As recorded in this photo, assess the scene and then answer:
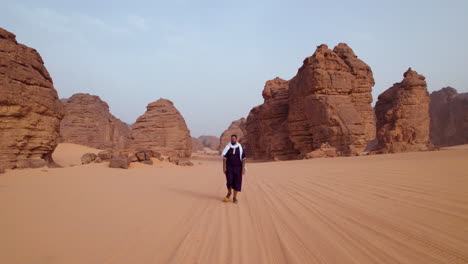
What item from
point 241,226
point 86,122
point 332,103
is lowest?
point 241,226

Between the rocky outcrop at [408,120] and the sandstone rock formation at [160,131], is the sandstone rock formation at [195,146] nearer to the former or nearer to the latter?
the sandstone rock formation at [160,131]

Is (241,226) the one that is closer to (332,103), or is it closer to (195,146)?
(332,103)

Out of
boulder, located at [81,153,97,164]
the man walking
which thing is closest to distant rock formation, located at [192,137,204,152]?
boulder, located at [81,153,97,164]

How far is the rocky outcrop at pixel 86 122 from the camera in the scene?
30.1 metres

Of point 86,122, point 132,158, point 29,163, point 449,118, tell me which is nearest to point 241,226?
point 132,158

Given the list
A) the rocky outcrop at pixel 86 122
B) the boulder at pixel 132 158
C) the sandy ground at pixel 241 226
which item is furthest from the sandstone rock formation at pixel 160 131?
the sandy ground at pixel 241 226

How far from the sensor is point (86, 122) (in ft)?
103

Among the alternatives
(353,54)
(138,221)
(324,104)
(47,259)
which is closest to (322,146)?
(324,104)

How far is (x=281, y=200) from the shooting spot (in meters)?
4.69

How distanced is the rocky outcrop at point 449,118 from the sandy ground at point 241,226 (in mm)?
46310

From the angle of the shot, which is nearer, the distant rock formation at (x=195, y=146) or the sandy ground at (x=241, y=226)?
the sandy ground at (x=241, y=226)

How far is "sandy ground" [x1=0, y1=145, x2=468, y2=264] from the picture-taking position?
223 cm

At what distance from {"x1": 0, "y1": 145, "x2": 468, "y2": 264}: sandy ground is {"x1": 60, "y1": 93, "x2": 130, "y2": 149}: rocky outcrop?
29.9 meters

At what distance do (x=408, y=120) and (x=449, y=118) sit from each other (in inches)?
1182
